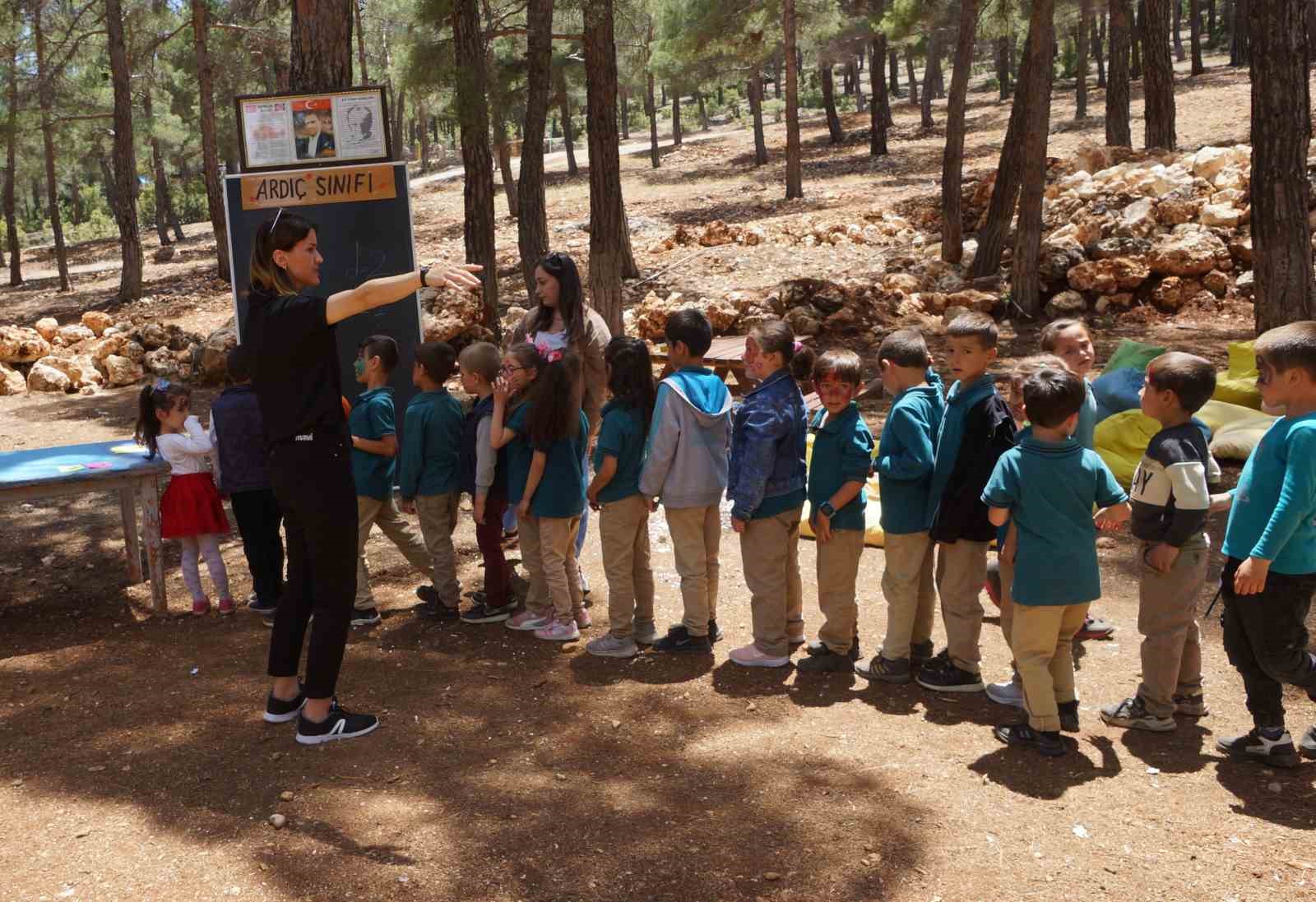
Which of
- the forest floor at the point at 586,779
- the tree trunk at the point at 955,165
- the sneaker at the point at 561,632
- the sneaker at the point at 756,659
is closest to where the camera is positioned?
the forest floor at the point at 586,779

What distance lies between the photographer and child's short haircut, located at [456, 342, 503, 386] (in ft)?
16.9

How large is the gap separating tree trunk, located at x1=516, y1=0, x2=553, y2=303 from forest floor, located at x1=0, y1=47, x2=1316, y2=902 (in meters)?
5.89

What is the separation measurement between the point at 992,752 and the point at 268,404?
105 inches

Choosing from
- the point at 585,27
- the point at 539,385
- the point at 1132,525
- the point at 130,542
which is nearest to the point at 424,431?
the point at 539,385

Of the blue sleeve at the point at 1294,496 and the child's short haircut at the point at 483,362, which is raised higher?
the child's short haircut at the point at 483,362

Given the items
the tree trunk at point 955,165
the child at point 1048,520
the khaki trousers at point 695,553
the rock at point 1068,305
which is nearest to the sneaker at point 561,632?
the khaki trousers at point 695,553

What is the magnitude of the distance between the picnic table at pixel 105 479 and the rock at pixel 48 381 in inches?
281

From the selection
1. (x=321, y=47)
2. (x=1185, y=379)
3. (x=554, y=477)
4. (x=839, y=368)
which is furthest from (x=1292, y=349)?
(x=321, y=47)

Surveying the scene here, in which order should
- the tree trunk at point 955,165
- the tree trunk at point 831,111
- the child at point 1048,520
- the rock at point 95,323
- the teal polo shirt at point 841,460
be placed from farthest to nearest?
the tree trunk at point 831,111 → the tree trunk at point 955,165 → the rock at point 95,323 → the teal polo shirt at point 841,460 → the child at point 1048,520

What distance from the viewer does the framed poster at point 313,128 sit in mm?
7258

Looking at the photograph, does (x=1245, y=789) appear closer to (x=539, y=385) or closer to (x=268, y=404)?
(x=539, y=385)

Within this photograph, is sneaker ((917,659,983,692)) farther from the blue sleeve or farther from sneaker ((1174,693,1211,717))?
the blue sleeve

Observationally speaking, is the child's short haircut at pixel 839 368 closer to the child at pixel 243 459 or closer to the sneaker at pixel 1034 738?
the sneaker at pixel 1034 738

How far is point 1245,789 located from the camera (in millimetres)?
3641
